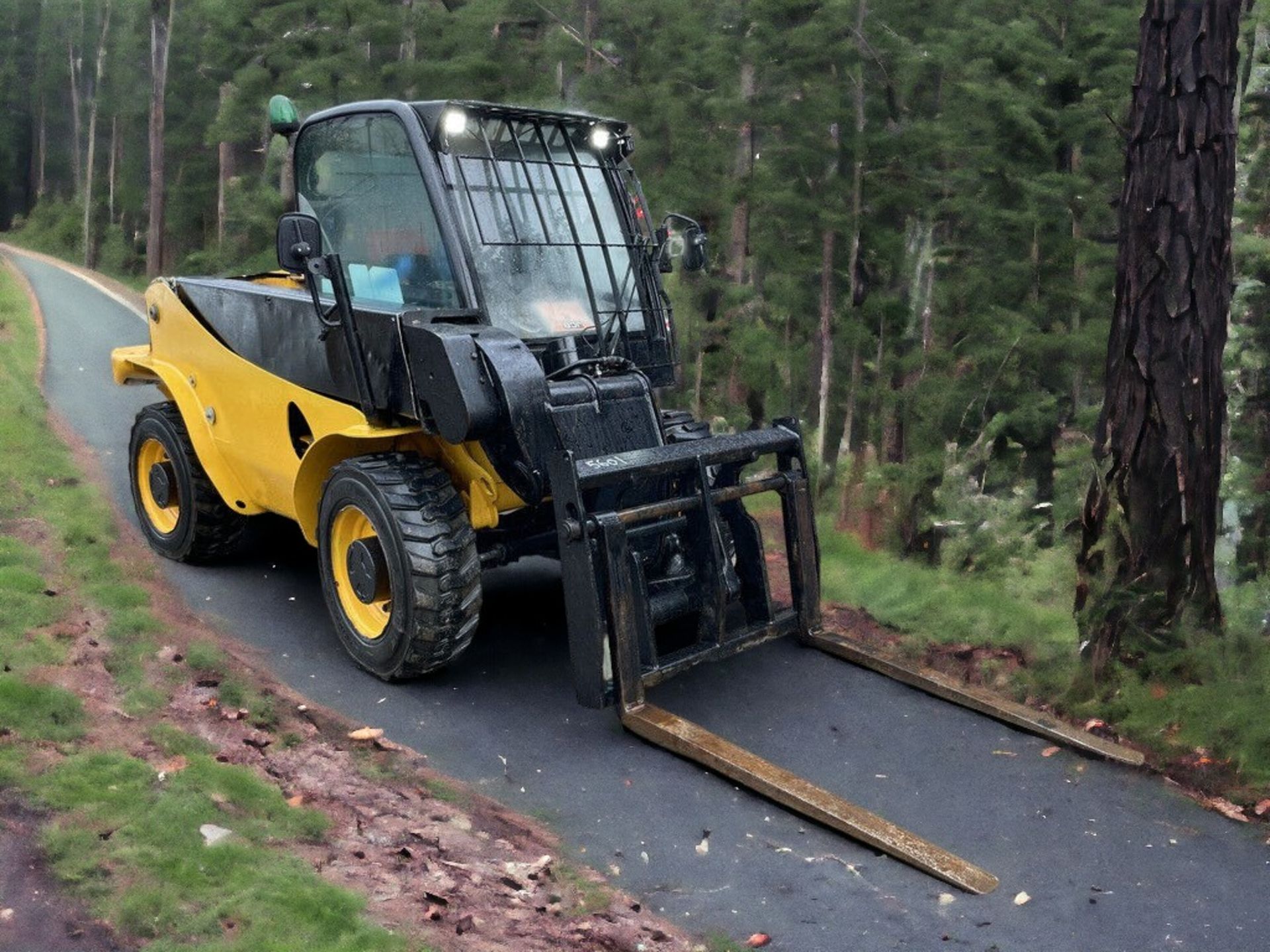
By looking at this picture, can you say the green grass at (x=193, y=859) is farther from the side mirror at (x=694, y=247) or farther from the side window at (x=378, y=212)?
the side mirror at (x=694, y=247)

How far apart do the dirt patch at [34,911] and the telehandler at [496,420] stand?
219 centimetres

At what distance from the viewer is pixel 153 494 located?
8367mm

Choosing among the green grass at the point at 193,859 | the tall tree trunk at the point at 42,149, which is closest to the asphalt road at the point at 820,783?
the green grass at the point at 193,859

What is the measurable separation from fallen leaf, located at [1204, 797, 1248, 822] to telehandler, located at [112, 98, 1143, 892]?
0.48 metres

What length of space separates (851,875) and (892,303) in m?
8.95

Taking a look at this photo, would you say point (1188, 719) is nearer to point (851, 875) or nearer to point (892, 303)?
point (851, 875)

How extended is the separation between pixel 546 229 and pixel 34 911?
161 inches

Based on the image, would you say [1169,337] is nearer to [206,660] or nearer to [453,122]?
[453,122]

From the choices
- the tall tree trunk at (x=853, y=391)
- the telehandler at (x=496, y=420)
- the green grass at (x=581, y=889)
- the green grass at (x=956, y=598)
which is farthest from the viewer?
the tall tree trunk at (x=853, y=391)

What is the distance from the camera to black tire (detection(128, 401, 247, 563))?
7.87 metres

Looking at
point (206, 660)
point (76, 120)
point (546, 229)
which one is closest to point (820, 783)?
point (206, 660)

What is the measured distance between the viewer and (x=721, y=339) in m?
14.0

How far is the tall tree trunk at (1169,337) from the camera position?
5.96 m

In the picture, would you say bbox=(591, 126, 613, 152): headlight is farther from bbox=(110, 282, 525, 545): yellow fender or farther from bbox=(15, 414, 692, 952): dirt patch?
bbox=(15, 414, 692, 952): dirt patch
